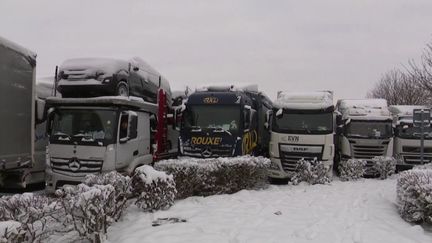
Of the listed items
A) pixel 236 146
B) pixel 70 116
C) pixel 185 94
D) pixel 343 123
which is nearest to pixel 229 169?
pixel 236 146

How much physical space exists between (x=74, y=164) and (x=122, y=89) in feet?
8.29

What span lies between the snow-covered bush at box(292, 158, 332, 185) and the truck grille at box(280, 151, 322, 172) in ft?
1.03

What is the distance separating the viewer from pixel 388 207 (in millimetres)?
10109

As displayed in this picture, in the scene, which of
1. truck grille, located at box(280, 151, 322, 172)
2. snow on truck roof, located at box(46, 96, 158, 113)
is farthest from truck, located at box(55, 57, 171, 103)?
truck grille, located at box(280, 151, 322, 172)

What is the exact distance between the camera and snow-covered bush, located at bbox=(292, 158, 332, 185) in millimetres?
14672

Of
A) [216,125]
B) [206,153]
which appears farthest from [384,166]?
[206,153]

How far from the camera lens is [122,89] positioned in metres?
12.8

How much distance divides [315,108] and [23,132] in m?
9.60

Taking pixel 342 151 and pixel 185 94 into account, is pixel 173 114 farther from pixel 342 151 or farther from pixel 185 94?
pixel 342 151

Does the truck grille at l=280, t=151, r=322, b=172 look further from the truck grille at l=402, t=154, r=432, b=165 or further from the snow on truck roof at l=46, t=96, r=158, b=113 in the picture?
the truck grille at l=402, t=154, r=432, b=165

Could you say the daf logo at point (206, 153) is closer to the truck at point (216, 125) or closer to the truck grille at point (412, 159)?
the truck at point (216, 125)

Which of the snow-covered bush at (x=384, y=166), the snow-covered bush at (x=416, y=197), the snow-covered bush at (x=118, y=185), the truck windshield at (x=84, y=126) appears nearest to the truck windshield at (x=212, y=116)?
the truck windshield at (x=84, y=126)

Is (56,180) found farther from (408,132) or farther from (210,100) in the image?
(408,132)

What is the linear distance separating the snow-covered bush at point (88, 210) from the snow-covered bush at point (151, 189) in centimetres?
156
